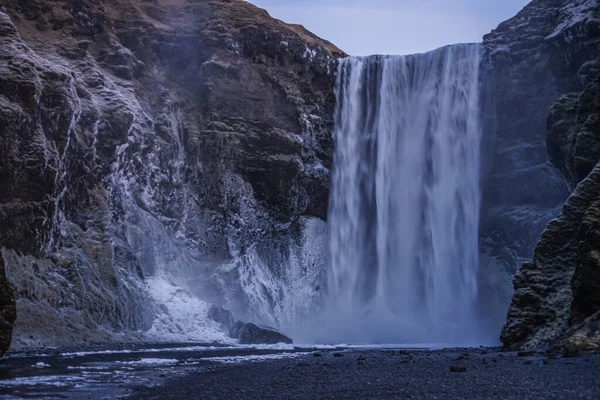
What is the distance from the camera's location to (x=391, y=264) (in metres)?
46.0

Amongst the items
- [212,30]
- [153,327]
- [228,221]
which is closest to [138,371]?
[153,327]

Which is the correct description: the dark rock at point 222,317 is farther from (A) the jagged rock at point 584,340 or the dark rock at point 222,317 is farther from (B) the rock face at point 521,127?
(A) the jagged rock at point 584,340

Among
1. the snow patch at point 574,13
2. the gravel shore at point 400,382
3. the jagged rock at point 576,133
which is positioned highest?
the snow patch at point 574,13

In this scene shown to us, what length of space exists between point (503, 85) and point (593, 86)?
20.5 m

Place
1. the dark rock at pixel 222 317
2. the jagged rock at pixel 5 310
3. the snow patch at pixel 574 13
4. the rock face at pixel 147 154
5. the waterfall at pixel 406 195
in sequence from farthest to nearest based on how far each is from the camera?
the waterfall at pixel 406 195 → the snow patch at pixel 574 13 → the dark rock at pixel 222 317 → the rock face at pixel 147 154 → the jagged rock at pixel 5 310

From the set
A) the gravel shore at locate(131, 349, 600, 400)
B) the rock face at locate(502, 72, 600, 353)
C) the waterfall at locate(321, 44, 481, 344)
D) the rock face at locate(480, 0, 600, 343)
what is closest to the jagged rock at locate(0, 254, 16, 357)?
the gravel shore at locate(131, 349, 600, 400)

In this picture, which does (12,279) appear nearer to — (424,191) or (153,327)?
(153,327)

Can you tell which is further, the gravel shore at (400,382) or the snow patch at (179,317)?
the snow patch at (179,317)

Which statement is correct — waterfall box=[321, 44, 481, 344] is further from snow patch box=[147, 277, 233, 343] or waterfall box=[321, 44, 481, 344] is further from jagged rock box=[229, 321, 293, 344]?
snow patch box=[147, 277, 233, 343]

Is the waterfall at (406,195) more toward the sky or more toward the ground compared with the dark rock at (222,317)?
more toward the sky

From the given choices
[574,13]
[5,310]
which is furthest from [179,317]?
[574,13]

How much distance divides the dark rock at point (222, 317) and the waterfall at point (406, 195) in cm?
821

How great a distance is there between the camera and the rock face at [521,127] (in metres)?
42.0

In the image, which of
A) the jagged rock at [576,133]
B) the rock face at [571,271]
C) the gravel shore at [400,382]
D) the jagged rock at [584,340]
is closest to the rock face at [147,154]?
the gravel shore at [400,382]
